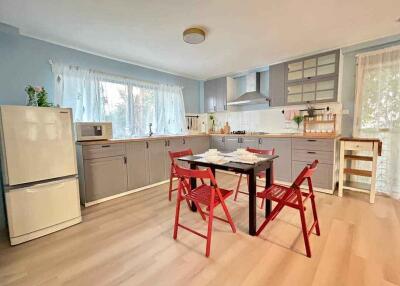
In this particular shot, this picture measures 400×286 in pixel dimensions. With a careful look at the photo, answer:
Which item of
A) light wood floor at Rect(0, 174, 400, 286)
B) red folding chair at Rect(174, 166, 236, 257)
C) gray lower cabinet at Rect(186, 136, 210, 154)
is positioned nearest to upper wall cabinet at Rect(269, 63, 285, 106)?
gray lower cabinet at Rect(186, 136, 210, 154)

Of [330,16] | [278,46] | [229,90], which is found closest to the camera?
[330,16]

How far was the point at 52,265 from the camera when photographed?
1623 millimetres

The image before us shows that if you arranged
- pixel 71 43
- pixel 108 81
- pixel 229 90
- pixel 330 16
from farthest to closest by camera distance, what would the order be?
pixel 229 90 < pixel 108 81 < pixel 71 43 < pixel 330 16

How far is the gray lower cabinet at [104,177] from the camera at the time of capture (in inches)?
110

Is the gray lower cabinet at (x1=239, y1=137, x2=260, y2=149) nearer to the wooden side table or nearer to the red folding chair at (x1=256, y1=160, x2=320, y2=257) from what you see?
the wooden side table

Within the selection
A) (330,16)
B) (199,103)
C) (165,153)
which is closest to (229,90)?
(199,103)

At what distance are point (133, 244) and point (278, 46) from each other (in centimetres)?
344

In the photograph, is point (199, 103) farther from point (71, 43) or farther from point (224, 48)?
point (71, 43)

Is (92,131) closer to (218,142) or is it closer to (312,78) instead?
(218,142)

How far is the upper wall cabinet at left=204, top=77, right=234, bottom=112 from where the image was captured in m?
4.80

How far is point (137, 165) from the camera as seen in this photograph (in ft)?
11.1

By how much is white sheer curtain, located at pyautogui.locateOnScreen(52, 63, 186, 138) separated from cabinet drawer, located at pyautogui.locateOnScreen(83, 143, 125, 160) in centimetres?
64

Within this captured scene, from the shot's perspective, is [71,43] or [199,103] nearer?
[71,43]

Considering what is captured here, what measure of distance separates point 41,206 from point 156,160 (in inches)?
74.1
